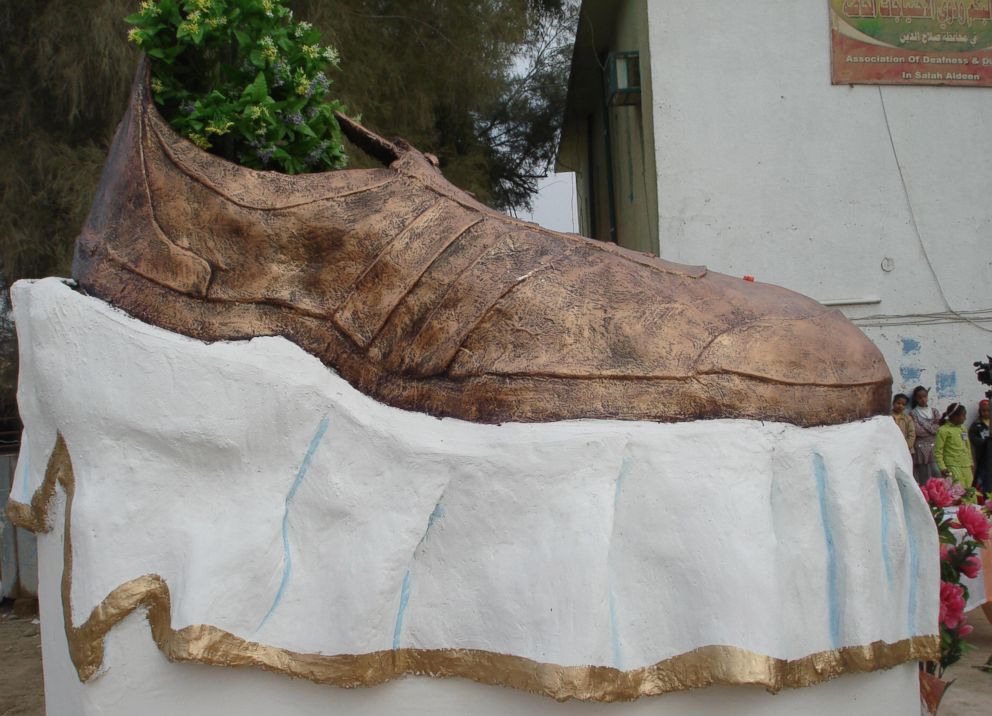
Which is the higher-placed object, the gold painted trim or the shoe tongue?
the shoe tongue

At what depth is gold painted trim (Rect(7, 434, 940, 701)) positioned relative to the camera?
1758mm

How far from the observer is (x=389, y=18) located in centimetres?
614

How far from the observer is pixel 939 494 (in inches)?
103

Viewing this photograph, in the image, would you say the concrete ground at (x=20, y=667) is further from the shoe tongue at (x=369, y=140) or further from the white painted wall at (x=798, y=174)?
the white painted wall at (x=798, y=174)

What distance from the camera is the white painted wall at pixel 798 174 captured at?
23.1 ft

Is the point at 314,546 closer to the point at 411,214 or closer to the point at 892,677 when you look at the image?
the point at 411,214

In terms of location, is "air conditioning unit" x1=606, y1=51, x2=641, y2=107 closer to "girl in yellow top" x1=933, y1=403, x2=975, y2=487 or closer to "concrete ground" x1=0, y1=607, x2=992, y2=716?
"girl in yellow top" x1=933, y1=403, x2=975, y2=487

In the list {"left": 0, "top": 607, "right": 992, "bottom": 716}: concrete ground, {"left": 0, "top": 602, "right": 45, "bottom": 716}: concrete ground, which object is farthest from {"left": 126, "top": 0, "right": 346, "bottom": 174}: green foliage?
{"left": 0, "top": 607, "right": 992, "bottom": 716}: concrete ground

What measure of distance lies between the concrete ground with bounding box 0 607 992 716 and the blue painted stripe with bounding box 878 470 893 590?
1.85 m

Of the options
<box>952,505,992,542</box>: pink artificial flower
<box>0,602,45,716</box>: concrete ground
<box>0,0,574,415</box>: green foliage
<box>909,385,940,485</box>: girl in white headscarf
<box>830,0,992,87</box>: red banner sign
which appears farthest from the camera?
<box>830,0,992,87</box>: red banner sign

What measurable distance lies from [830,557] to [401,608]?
913 millimetres

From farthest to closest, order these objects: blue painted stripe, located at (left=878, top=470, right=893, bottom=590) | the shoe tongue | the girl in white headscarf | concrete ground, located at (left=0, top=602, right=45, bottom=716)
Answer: the girl in white headscarf, concrete ground, located at (left=0, top=602, right=45, bottom=716), the shoe tongue, blue painted stripe, located at (left=878, top=470, right=893, bottom=590)

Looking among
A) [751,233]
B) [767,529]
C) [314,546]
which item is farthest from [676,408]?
[751,233]

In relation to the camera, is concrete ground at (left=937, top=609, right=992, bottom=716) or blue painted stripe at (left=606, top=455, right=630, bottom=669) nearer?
blue painted stripe at (left=606, top=455, right=630, bottom=669)
